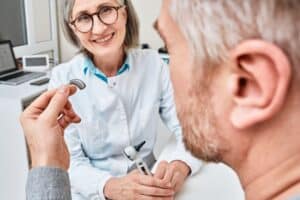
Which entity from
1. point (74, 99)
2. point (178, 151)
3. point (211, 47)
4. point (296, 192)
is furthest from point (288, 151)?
point (74, 99)

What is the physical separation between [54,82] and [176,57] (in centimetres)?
86

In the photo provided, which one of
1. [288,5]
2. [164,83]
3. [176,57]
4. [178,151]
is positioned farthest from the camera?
[164,83]

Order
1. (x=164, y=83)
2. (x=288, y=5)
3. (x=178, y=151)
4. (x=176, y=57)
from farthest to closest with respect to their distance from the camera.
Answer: (x=164, y=83)
(x=178, y=151)
(x=176, y=57)
(x=288, y=5)

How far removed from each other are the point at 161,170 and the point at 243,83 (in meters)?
0.75

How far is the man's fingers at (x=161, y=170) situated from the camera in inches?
45.3

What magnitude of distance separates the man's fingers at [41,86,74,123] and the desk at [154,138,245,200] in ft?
1.36

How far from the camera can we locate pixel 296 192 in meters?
0.46

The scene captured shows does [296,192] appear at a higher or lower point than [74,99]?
higher

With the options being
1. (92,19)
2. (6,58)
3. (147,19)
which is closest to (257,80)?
(92,19)

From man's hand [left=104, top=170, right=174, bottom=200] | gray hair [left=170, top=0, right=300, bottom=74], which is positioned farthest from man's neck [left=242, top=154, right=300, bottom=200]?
man's hand [left=104, top=170, right=174, bottom=200]

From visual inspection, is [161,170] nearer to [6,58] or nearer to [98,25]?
[98,25]

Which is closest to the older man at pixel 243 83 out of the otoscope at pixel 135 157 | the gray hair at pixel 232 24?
the gray hair at pixel 232 24

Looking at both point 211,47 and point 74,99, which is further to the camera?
point 74,99

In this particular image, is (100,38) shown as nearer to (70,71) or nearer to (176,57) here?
(70,71)
